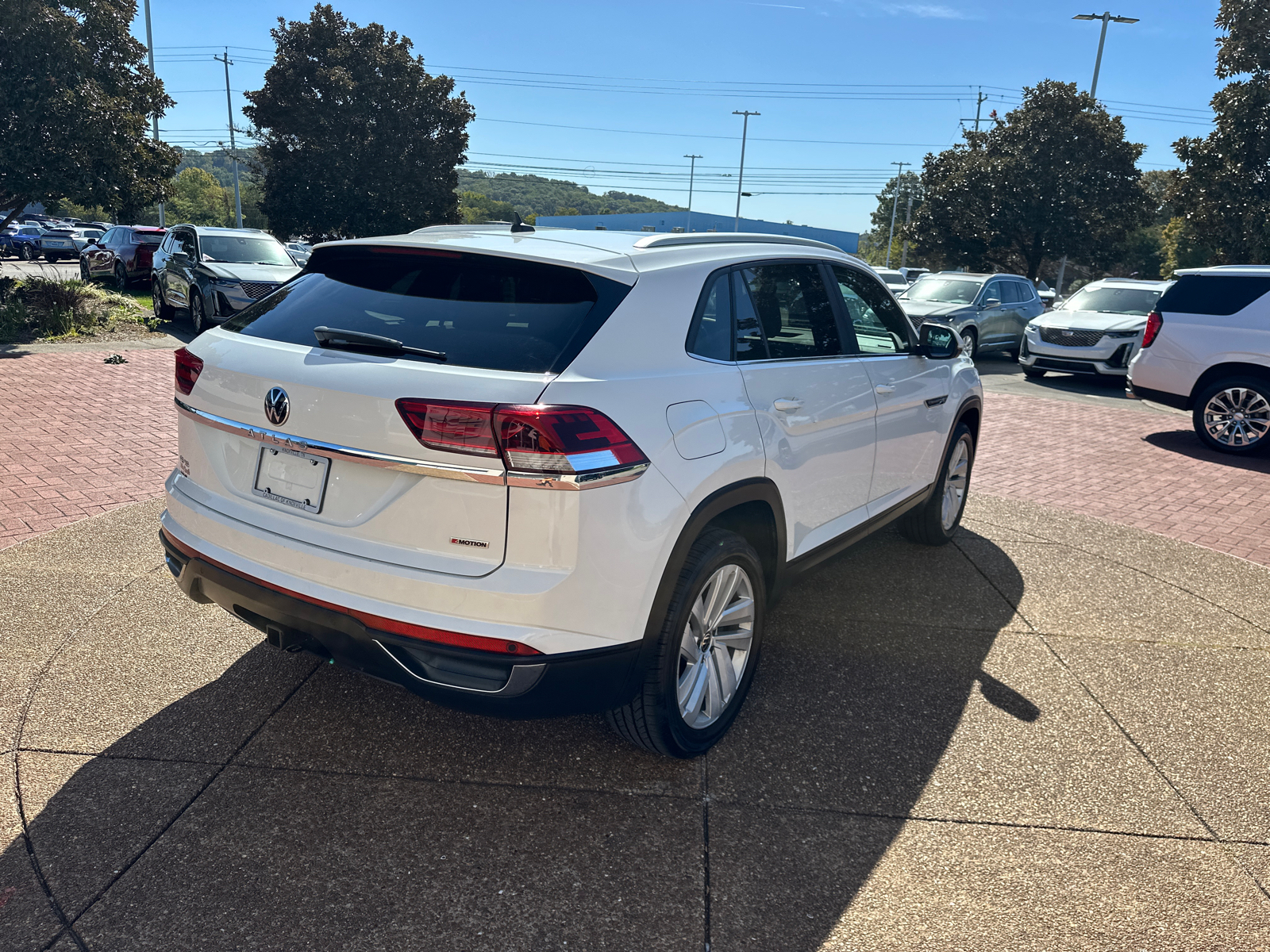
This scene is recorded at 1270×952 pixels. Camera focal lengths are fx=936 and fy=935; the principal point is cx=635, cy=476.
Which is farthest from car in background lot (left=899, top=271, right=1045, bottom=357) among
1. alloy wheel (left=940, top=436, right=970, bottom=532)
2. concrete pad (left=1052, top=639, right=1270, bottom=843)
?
concrete pad (left=1052, top=639, right=1270, bottom=843)

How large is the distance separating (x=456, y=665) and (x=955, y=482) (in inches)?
168

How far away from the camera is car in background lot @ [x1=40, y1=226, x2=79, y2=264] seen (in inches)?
1651

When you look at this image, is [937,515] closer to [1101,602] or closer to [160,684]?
[1101,602]

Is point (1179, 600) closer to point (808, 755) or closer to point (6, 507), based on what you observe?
point (808, 755)

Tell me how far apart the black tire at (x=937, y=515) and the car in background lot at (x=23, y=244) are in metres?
45.4

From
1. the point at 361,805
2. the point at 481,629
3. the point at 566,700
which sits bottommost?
the point at 361,805

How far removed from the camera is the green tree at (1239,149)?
20.8m

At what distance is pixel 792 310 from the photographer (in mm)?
3883

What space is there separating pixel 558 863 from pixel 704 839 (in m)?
0.47

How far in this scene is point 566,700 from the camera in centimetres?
276

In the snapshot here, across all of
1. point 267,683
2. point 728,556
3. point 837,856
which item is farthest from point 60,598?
point 837,856

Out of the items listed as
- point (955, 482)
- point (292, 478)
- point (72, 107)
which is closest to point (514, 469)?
point (292, 478)

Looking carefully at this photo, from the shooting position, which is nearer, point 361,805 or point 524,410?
point 524,410

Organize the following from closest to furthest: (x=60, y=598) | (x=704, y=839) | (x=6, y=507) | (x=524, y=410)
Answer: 1. (x=524, y=410)
2. (x=704, y=839)
3. (x=60, y=598)
4. (x=6, y=507)
